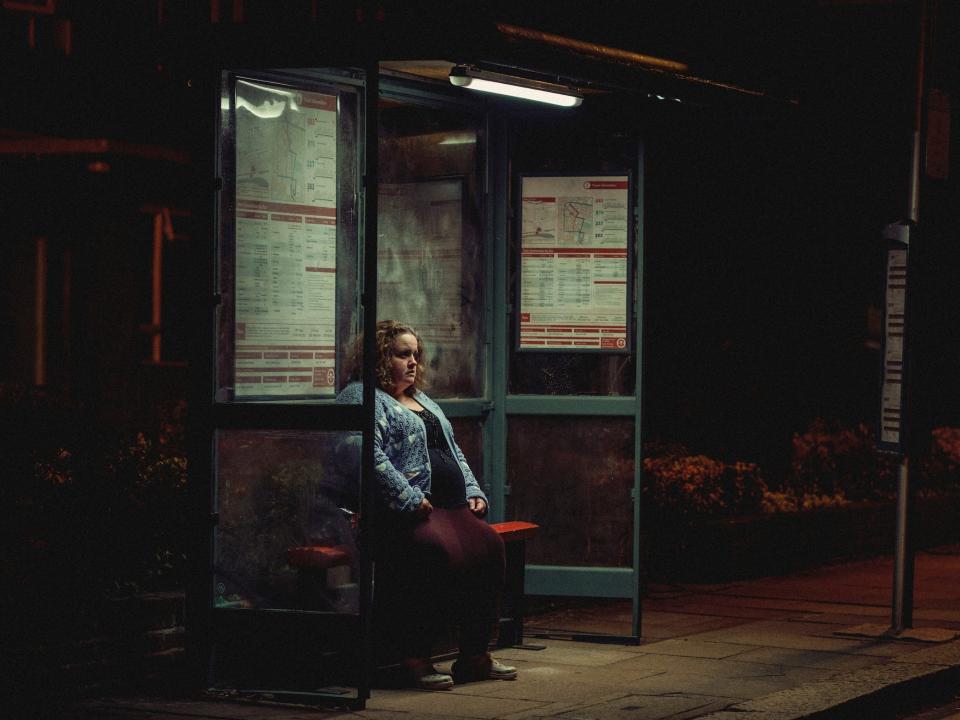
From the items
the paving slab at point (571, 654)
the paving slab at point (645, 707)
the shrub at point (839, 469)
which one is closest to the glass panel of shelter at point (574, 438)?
the paving slab at point (571, 654)

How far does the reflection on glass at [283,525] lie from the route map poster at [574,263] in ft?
7.91

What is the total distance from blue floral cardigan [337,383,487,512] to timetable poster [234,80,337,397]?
0.36 metres

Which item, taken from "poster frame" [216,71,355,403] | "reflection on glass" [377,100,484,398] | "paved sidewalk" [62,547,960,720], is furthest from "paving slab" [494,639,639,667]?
"poster frame" [216,71,355,403]

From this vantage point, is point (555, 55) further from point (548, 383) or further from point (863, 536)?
point (863, 536)

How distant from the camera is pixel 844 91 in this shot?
48.9 ft

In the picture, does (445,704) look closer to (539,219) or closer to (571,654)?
(571,654)

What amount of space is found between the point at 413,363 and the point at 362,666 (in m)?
1.57

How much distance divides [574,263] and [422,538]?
238cm

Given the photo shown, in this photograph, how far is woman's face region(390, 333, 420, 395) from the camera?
832 centimetres

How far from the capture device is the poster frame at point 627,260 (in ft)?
31.8

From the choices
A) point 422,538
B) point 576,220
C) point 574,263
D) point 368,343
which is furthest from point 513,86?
point 422,538

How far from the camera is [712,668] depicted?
8641 mm

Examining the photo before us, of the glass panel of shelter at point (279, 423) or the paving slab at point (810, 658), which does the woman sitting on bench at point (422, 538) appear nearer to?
the glass panel of shelter at point (279, 423)

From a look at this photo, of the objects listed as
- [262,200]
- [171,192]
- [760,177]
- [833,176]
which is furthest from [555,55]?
[171,192]
